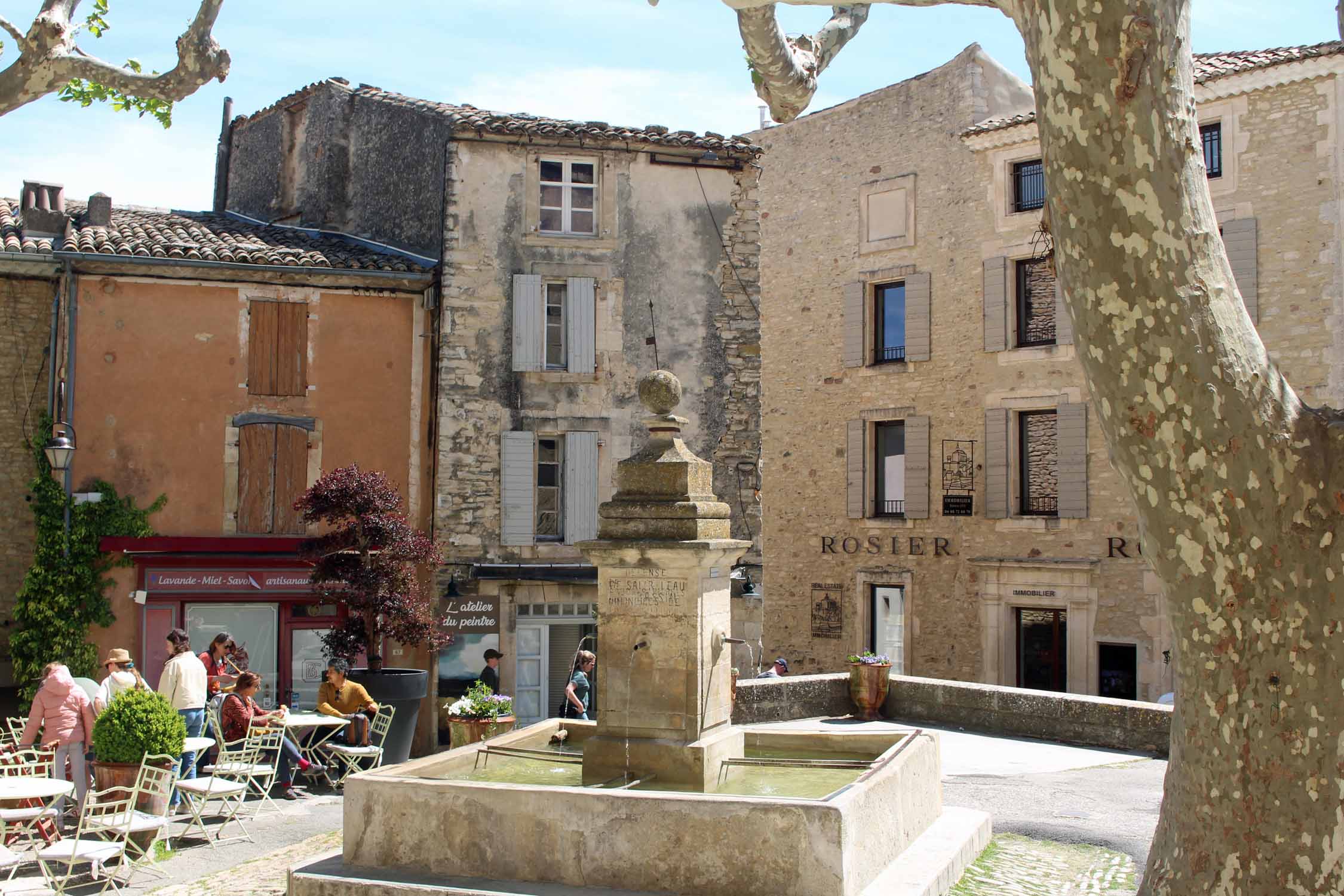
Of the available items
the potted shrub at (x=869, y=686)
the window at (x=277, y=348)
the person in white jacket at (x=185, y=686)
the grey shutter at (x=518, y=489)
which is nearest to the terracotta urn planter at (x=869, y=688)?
the potted shrub at (x=869, y=686)

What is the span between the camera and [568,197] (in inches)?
779

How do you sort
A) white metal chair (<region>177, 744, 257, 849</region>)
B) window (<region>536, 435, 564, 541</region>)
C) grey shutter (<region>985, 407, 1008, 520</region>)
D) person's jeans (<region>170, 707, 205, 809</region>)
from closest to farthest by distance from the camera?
white metal chair (<region>177, 744, 257, 849</region>) < person's jeans (<region>170, 707, 205, 809</region>) < window (<region>536, 435, 564, 541</region>) < grey shutter (<region>985, 407, 1008, 520</region>)

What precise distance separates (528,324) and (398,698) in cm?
732

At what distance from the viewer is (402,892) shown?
7.02 meters

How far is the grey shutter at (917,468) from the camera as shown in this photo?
23.7 m

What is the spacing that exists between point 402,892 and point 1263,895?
4.48 meters

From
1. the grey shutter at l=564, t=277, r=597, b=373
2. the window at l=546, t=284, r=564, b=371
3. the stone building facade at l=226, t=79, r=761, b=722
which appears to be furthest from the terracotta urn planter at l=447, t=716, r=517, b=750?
the window at l=546, t=284, r=564, b=371

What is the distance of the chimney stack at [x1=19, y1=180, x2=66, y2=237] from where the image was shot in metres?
18.1

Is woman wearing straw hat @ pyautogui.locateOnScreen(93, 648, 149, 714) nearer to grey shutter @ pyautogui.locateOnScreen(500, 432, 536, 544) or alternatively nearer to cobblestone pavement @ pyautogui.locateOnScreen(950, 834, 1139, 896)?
cobblestone pavement @ pyautogui.locateOnScreen(950, 834, 1139, 896)

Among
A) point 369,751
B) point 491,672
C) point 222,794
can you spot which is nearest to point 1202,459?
point 222,794

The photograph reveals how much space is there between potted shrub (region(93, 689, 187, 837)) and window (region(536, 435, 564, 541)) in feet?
32.8

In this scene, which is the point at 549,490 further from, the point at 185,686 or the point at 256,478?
the point at 185,686

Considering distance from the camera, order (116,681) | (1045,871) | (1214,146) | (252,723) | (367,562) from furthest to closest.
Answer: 1. (1214,146)
2. (367,562)
3. (252,723)
4. (116,681)
5. (1045,871)

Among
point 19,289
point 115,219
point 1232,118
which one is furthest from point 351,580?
point 1232,118
